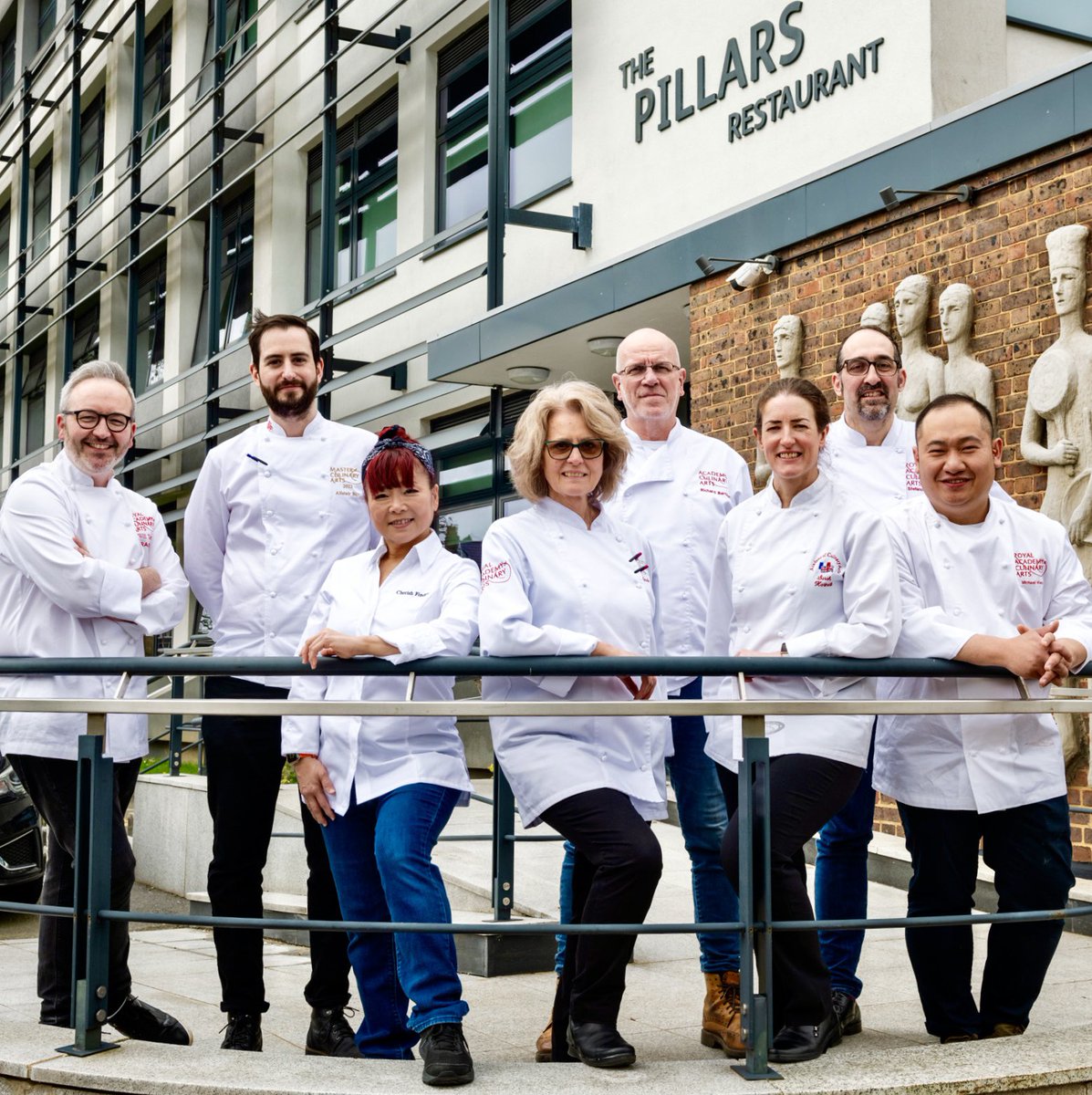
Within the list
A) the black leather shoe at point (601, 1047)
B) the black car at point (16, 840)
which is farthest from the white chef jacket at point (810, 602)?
the black car at point (16, 840)

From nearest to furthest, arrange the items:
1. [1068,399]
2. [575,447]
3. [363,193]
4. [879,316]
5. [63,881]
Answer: [575,447] < [63,881] < [1068,399] < [879,316] < [363,193]

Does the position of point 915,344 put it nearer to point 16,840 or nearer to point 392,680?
point 392,680

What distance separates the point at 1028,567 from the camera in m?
3.84

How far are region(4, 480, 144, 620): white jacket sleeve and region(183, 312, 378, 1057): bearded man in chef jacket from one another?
0.34 m

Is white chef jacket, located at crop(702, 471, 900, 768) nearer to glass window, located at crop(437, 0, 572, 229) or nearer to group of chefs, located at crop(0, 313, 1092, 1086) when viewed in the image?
group of chefs, located at crop(0, 313, 1092, 1086)

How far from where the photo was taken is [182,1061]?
140 inches

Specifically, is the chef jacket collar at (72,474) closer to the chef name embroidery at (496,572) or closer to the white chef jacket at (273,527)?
the white chef jacket at (273,527)

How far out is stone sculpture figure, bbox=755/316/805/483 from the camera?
9.18 m

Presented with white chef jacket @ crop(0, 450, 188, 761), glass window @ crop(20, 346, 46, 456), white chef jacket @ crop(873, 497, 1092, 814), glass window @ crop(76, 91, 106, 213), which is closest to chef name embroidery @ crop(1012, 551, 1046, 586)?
white chef jacket @ crop(873, 497, 1092, 814)

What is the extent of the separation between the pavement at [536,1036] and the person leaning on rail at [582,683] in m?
0.29

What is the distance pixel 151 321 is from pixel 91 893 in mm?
19606

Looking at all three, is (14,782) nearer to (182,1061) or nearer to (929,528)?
(182,1061)

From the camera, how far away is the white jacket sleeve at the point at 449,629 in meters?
3.61

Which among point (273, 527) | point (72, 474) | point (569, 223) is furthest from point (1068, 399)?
point (569, 223)
